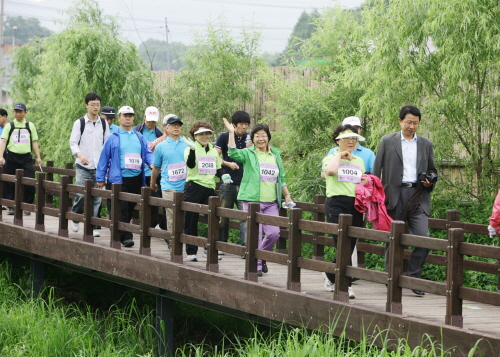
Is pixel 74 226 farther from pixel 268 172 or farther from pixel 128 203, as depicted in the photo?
pixel 268 172

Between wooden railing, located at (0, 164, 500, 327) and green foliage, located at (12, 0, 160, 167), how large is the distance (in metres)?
6.60

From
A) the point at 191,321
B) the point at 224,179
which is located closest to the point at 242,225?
the point at 224,179

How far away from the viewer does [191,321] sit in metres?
11.1

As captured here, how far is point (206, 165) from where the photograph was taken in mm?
7871

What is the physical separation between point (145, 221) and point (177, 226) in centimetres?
59

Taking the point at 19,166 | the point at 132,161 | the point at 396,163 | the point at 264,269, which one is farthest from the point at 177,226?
the point at 19,166

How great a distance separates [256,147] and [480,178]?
5579 mm

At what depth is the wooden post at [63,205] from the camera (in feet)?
30.5

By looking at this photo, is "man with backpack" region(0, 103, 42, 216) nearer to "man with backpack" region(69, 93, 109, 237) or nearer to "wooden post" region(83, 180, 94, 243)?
"man with backpack" region(69, 93, 109, 237)

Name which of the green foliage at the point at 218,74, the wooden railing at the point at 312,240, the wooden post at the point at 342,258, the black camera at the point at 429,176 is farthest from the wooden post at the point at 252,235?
the green foliage at the point at 218,74

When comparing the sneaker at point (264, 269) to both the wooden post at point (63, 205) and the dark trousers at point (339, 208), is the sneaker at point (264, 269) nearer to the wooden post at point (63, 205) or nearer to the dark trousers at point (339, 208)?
the dark trousers at point (339, 208)

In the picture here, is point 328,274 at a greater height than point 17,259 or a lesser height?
greater

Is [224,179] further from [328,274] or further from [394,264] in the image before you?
[394,264]

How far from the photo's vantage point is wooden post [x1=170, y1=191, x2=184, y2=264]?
7719 millimetres
